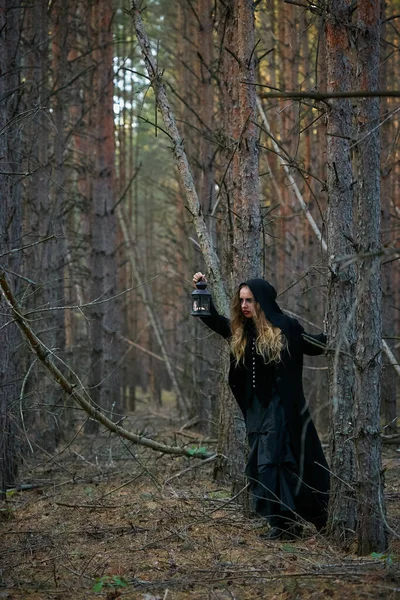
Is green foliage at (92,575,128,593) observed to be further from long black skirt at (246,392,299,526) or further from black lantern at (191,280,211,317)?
black lantern at (191,280,211,317)

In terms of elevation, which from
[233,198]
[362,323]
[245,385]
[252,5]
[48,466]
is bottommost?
[48,466]

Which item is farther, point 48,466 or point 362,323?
point 48,466

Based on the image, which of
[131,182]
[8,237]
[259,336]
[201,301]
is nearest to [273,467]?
[259,336]

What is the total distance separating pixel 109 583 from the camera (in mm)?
4738

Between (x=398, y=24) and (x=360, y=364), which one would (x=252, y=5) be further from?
(x=398, y=24)

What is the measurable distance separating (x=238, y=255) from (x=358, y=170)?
2.18 meters

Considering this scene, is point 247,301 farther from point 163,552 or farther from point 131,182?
point 131,182

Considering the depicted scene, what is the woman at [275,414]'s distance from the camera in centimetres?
621

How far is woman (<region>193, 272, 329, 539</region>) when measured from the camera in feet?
20.4

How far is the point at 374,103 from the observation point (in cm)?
489

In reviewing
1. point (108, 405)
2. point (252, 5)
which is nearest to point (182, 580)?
point (252, 5)

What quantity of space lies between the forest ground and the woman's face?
1.66 m

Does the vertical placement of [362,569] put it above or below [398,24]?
below

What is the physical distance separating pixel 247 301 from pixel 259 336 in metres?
0.33
